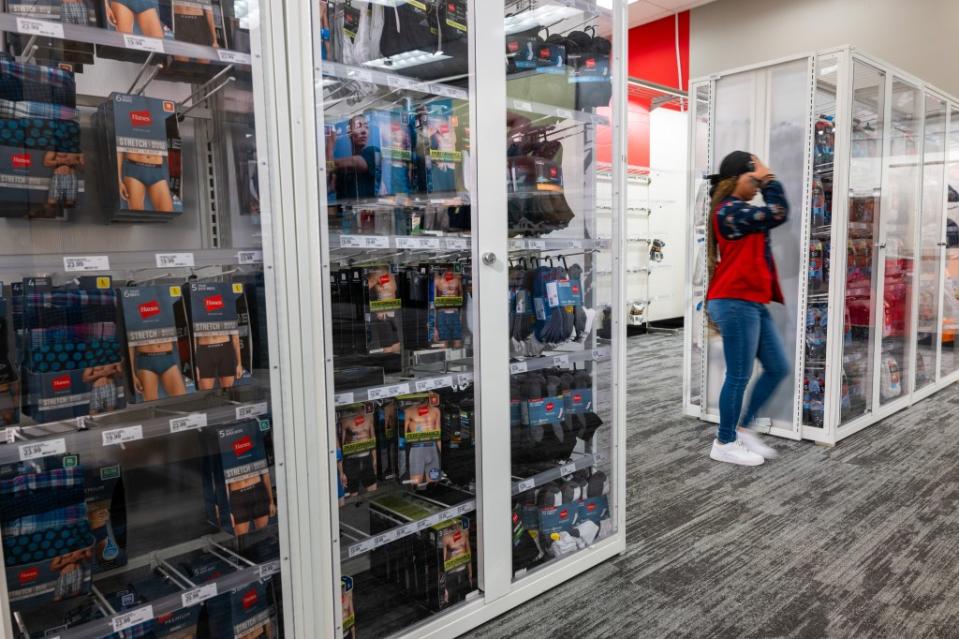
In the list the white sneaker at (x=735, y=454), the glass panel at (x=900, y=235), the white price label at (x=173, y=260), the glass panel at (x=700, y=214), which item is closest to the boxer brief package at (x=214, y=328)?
the white price label at (x=173, y=260)

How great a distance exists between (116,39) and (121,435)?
896mm

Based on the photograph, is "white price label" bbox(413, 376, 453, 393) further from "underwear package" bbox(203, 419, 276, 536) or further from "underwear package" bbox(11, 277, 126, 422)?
"underwear package" bbox(11, 277, 126, 422)

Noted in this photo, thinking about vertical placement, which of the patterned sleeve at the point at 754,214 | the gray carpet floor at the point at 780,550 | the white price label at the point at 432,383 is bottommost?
the gray carpet floor at the point at 780,550

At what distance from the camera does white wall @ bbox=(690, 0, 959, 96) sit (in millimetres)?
6418

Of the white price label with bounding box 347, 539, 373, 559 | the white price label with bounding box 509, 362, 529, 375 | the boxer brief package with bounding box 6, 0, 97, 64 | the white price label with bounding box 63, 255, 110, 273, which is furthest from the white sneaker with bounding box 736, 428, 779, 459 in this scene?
the boxer brief package with bounding box 6, 0, 97, 64

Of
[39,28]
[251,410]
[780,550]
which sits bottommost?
[780,550]

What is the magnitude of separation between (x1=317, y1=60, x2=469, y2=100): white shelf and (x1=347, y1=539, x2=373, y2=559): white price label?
133 cm

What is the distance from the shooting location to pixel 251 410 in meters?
1.73

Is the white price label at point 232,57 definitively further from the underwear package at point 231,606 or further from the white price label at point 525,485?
the white price label at point 525,485

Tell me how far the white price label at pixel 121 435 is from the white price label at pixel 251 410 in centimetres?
25

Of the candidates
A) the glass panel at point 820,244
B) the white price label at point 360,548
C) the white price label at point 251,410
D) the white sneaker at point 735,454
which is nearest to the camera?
the white price label at point 251,410

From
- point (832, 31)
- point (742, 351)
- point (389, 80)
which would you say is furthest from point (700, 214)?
point (832, 31)

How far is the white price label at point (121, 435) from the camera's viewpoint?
1.47 metres

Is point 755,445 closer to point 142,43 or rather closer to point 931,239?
point 931,239
